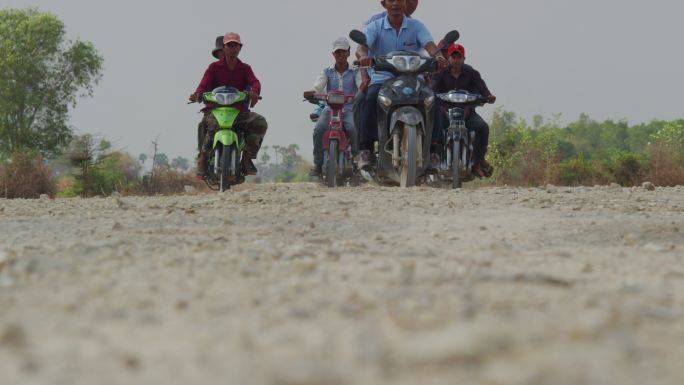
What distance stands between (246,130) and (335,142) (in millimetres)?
1109

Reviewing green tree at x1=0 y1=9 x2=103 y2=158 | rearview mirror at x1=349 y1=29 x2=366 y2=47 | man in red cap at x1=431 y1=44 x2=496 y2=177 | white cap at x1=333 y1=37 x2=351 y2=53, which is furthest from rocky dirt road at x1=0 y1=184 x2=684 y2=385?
green tree at x1=0 y1=9 x2=103 y2=158

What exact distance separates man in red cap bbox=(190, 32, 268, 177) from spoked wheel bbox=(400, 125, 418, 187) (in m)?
2.33

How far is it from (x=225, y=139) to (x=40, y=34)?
45598mm

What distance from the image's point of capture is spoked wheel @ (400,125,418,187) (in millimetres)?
9062

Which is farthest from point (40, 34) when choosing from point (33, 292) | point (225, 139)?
point (33, 292)

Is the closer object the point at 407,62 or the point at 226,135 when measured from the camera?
the point at 407,62

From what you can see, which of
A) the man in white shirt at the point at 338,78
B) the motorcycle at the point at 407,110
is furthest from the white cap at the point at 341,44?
the motorcycle at the point at 407,110

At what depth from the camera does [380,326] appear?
7.40ft

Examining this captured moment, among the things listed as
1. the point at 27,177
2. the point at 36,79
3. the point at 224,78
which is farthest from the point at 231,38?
the point at 36,79

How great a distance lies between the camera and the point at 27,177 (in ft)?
65.4

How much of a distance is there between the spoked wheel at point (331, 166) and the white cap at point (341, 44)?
4.45 feet

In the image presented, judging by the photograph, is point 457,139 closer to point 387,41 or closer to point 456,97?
point 456,97

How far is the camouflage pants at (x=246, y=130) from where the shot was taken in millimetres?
10914

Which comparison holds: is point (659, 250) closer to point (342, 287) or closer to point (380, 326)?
point (342, 287)
